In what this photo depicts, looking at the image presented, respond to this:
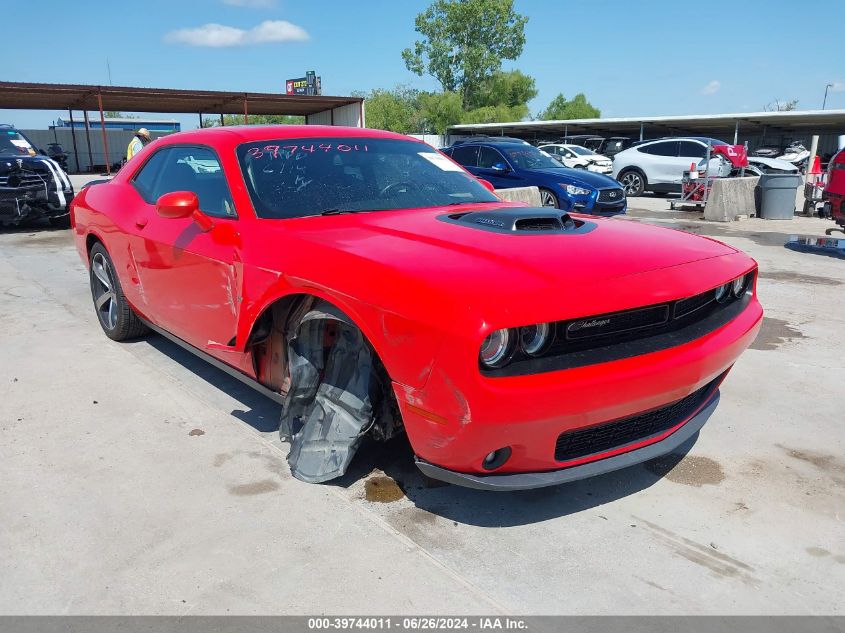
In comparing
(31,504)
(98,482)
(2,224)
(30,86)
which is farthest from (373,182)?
(30,86)

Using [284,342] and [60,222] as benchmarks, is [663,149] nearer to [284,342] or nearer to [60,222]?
[60,222]

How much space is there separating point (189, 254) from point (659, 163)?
1614 centimetres

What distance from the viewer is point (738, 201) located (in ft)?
42.2

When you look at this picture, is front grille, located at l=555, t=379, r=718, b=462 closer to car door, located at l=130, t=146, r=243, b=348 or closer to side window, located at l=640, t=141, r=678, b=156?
car door, located at l=130, t=146, r=243, b=348

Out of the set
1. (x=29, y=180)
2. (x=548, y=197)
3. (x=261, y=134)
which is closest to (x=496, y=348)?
(x=261, y=134)

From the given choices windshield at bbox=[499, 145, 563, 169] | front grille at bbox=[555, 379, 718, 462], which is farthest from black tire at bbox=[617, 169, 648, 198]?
front grille at bbox=[555, 379, 718, 462]

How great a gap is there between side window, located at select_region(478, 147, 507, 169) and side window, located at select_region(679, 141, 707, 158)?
26.4ft

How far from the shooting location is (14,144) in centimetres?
1136

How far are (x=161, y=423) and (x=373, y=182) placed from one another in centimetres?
170

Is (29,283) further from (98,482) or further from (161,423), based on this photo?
(98,482)

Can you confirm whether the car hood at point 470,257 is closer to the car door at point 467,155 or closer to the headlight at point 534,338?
the headlight at point 534,338

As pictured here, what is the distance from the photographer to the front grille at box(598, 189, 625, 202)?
1056cm

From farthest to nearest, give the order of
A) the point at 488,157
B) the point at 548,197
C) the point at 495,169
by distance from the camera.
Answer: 1. the point at 488,157
2. the point at 495,169
3. the point at 548,197

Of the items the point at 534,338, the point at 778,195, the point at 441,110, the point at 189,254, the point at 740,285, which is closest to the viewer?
the point at 534,338
